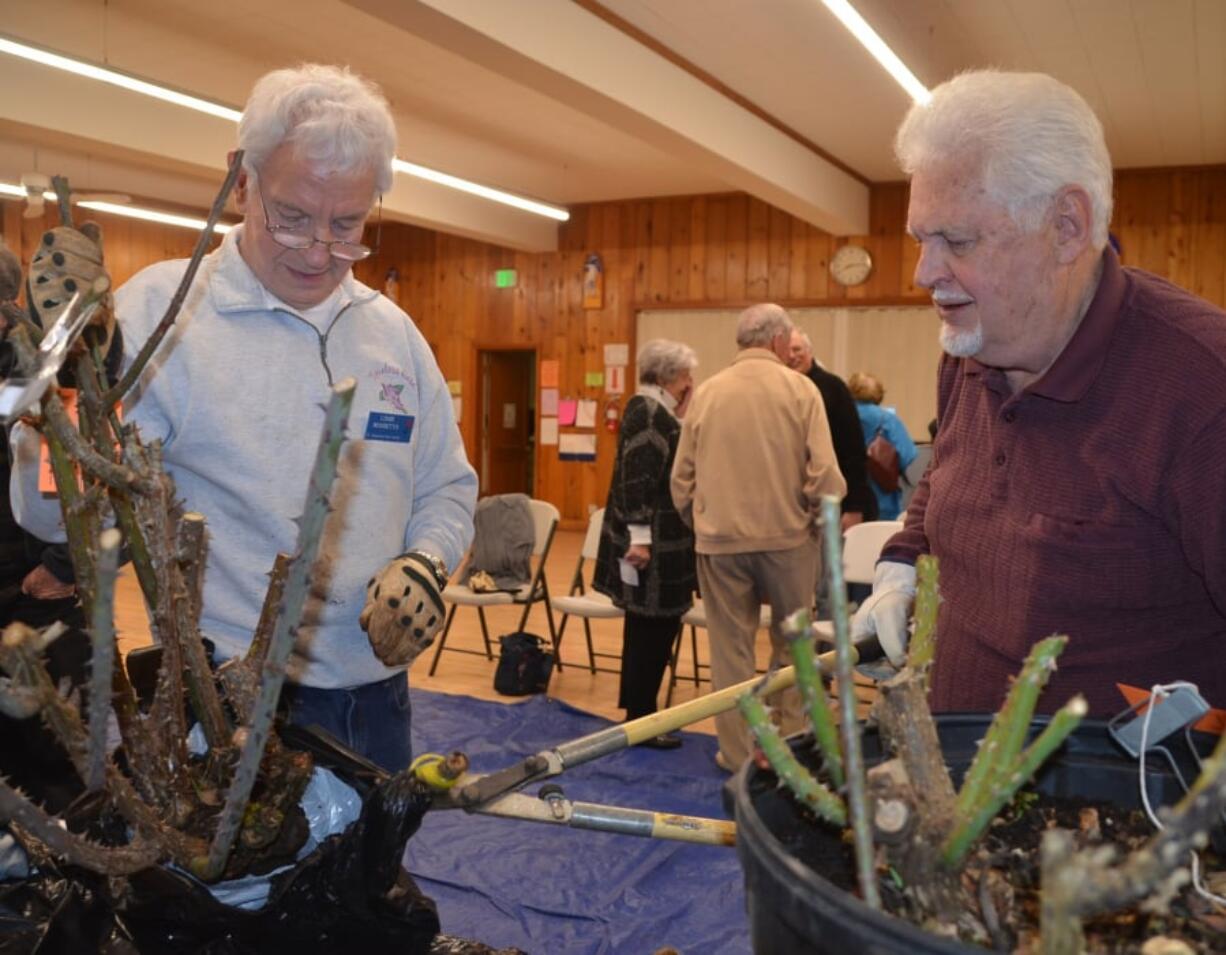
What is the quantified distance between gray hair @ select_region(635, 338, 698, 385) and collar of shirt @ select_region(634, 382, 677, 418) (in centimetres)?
4

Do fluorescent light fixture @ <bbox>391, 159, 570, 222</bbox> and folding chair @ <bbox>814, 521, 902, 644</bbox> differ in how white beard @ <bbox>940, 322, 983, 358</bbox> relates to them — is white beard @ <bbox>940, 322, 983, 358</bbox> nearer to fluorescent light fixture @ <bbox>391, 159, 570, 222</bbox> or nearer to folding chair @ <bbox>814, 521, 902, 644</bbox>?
folding chair @ <bbox>814, 521, 902, 644</bbox>

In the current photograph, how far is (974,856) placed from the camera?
2.07 ft

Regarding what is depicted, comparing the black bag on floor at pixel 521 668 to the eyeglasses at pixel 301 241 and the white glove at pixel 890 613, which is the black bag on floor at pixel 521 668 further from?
the eyeglasses at pixel 301 241

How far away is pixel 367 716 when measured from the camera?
1404mm

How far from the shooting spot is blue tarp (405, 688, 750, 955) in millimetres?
2576

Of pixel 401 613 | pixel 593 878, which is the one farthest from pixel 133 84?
pixel 401 613

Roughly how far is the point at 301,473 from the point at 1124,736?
0.97m

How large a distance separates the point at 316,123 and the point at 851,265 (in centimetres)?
829

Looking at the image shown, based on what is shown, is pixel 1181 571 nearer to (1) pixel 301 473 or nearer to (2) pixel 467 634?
(1) pixel 301 473

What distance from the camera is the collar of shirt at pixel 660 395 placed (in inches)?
164

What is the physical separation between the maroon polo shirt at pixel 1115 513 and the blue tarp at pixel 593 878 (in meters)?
1.64

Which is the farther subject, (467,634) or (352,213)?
(467,634)

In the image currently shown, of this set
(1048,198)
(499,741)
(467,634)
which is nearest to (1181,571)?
(1048,198)

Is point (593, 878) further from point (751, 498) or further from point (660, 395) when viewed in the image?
point (660, 395)
